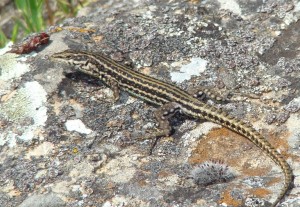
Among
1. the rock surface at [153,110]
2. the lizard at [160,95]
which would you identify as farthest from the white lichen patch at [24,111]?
the lizard at [160,95]

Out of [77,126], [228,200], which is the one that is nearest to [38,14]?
[77,126]

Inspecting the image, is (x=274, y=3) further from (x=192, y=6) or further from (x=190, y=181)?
(x=190, y=181)

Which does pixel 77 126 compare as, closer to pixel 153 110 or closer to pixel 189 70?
pixel 153 110

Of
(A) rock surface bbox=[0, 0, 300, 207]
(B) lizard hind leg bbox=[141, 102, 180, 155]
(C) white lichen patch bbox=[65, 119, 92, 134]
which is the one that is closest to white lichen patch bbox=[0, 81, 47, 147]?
(A) rock surface bbox=[0, 0, 300, 207]

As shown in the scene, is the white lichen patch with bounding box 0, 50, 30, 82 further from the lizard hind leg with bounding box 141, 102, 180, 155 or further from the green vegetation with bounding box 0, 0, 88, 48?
the lizard hind leg with bounding box 141, 102, 180, 155

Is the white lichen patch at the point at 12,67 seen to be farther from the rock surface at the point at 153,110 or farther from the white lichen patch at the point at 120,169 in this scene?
the white lichen patch at the point at 120,169

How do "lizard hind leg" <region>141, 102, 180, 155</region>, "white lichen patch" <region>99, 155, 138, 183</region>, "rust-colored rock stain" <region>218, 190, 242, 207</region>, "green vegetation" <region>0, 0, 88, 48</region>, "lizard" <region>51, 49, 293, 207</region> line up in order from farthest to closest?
1. "green vegetation" <region>0, 0, 88, 48</region>
2. "lizard hind leg" <region>141, 102, 180, 155</region>
3. "lizard" <region>51, 49, 293, 207</region>
4. "white lichen patch" <region>99, 155, 138, 183</region>
5. "rust-colored rock stain" <region>218, 190, 242, 207</region>
